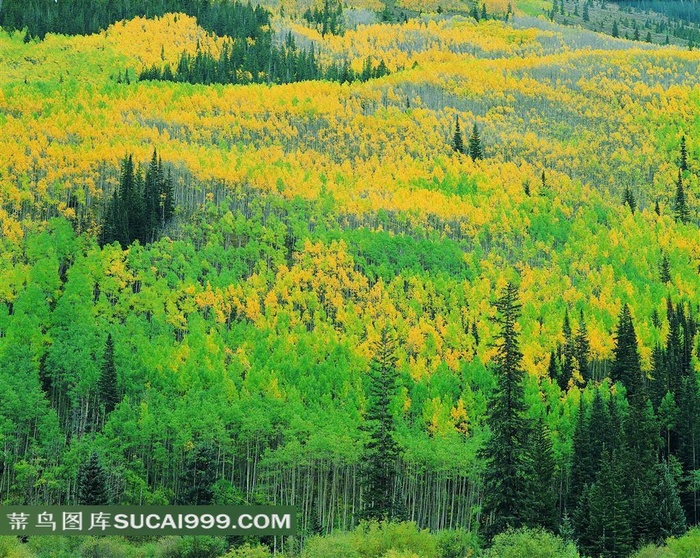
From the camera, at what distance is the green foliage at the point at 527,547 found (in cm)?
8275

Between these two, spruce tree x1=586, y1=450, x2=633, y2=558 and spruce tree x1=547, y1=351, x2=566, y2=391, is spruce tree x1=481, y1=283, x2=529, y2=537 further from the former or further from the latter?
spruce tree x1=547, y1=351, x2=566, y2=391

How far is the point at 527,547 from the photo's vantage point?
83.2 m

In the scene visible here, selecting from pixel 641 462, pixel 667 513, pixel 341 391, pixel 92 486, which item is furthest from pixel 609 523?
pixel 341 391

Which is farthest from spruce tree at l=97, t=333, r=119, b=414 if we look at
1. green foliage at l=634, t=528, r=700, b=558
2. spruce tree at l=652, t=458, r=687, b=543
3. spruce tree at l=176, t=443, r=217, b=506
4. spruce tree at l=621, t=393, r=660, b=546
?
green foliage at l=634, t=528, r=700, b=558

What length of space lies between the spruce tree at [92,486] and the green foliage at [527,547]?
152ft

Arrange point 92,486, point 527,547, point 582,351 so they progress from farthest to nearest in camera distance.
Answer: point 582,351
point 92,486
point 527,547

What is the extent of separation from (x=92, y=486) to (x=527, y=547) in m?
51.4

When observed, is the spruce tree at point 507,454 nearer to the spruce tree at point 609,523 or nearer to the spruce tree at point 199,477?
the spruce tree at point 609,523

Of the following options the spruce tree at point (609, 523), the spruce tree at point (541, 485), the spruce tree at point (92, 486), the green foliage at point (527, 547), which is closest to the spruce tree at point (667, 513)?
the spruce tree at point (609, 523)

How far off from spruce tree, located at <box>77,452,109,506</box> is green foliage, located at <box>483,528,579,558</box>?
152 feet

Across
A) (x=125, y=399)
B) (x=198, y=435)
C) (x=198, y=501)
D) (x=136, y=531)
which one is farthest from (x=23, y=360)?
(x=136, y=531)

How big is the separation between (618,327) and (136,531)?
87602 mm

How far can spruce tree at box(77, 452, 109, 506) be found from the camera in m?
115

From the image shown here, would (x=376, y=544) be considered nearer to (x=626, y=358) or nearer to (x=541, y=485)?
(x=541, y=485)
